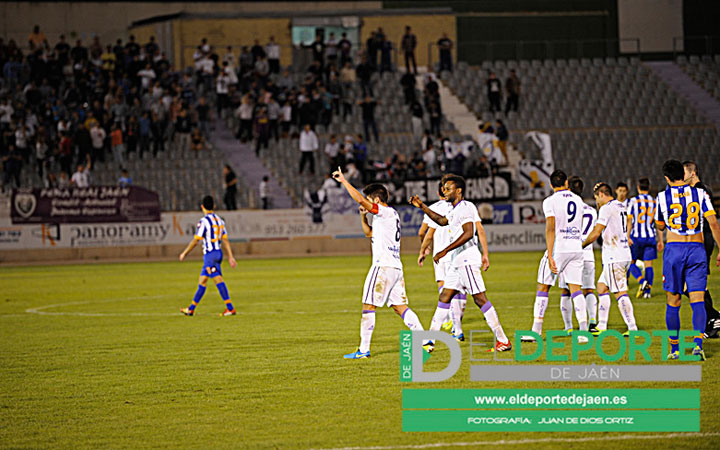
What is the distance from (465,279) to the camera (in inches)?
462

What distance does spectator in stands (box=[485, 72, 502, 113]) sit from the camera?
42.5 metres

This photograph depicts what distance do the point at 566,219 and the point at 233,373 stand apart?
4731mm

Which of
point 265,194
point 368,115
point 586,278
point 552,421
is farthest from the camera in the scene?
point 368,115

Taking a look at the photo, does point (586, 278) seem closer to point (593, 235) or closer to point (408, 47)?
point (593, 235)

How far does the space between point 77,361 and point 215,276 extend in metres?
5.28

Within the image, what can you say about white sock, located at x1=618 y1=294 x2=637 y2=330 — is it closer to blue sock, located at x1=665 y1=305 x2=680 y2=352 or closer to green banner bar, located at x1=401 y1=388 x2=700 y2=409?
blue sock, located at x1=665 y1=305 x2=680 y2=352

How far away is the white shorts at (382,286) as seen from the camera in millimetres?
11398

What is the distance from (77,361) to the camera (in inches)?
498

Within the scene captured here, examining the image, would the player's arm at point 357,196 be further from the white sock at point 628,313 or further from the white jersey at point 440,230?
the white sock at point 628,313

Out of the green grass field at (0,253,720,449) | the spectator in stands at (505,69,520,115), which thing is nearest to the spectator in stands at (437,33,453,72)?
the spectator in stands at (505,69,520,115)

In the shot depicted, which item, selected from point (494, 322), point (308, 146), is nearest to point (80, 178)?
point (308, 146)

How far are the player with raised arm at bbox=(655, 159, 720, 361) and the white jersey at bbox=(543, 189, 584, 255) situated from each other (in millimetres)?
1756

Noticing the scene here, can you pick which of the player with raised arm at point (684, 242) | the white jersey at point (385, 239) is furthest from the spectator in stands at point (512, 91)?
the player with raised arm at point (684, 242)

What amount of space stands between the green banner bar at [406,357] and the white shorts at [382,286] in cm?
98
